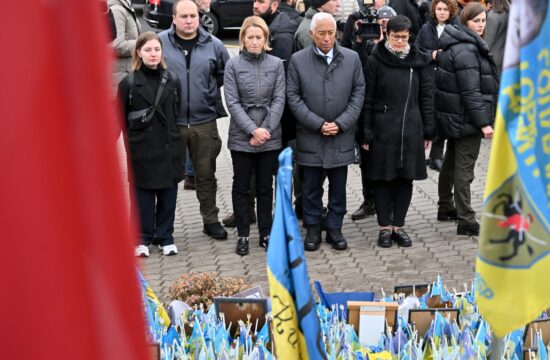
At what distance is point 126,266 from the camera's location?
4.78 ft

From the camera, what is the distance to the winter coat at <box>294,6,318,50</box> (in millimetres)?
9086

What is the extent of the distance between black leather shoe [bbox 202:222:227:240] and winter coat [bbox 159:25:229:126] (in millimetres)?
959

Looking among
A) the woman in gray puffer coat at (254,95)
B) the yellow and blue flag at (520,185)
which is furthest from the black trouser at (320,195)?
the yellow and blue flag at (520,185)

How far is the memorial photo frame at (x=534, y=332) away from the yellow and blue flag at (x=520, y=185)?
165 centimetres

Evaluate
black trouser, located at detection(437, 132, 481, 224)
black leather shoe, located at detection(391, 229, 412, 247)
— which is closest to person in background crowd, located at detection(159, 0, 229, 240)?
black leather shoe, located at detection(391, 229, 412, 247)

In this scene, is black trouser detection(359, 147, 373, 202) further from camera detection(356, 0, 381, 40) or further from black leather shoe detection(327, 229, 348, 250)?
camera detection(356, 0, 381, 40)

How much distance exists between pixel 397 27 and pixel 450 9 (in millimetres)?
2457

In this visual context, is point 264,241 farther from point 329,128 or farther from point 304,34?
point 304,34

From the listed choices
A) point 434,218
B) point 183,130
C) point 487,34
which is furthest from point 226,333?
point 487,34

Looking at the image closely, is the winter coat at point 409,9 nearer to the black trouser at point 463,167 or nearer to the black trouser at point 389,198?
the black trouser at point 463,167

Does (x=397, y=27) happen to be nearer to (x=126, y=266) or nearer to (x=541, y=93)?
(x=541, y=93)

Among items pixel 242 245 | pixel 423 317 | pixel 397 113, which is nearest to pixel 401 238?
pixel 397 113

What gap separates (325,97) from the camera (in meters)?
8.14

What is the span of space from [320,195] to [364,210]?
1087 millimetres
